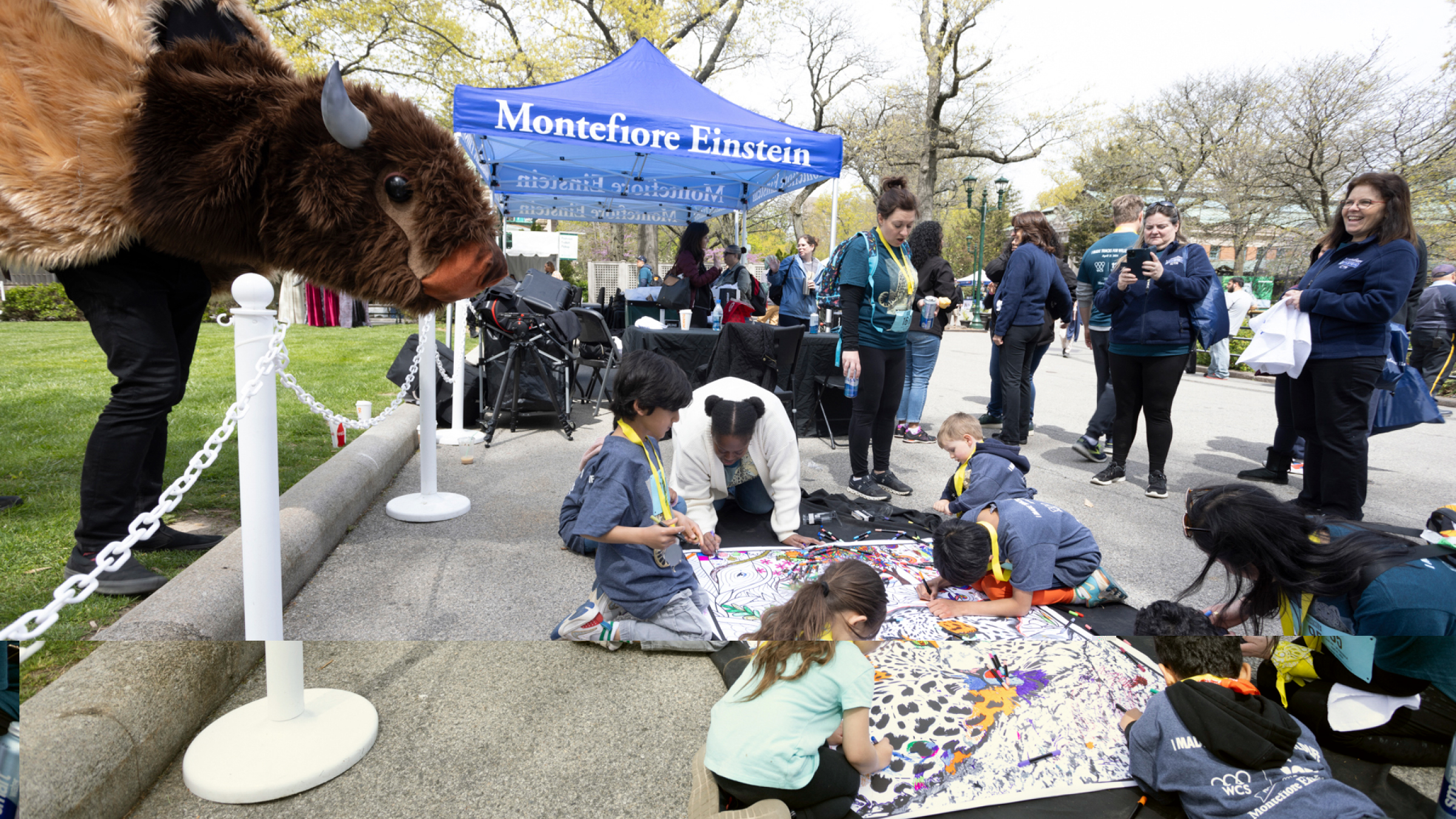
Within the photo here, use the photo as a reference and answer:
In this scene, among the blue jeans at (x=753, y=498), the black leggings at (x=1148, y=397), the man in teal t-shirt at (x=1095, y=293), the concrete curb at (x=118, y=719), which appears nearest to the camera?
the concrete curb at (x=118, y=719)

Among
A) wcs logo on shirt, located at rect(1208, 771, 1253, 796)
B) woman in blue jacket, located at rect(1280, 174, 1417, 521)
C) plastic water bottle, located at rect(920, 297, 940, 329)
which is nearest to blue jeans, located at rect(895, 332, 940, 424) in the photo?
plastic water bottle, located at rect(920, 297, 940, 329)

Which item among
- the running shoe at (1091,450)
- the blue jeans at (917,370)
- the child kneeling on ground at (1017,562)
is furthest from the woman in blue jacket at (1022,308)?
the child kneeling on ground at (1017,562)

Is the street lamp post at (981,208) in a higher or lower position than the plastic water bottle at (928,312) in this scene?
higher

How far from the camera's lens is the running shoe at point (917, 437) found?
4273 mm

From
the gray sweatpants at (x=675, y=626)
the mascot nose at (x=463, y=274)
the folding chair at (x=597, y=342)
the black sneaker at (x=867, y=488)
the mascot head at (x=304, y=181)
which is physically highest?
the mascot head at (x=304, y=181)

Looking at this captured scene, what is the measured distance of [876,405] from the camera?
3084mm

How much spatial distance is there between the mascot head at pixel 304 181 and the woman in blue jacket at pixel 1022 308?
3427mm

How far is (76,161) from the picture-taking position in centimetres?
110

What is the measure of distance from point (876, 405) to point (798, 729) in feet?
7.00

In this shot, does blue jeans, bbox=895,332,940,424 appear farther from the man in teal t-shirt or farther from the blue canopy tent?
the blue canopy tent

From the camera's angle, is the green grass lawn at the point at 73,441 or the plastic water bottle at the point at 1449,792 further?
the green grass lawn at the point at 73,441

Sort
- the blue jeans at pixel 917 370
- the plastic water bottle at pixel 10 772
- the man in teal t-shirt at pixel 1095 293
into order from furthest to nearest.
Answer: the blue jeans at pixel 917 370, the man in teal t-shirt at pixel 1095 293, the plastic water bottle at pixel 10 772

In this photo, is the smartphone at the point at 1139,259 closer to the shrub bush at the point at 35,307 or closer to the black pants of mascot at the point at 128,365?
the black pants of mascot at the point at 128,365

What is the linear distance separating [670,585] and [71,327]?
19.0 ft
